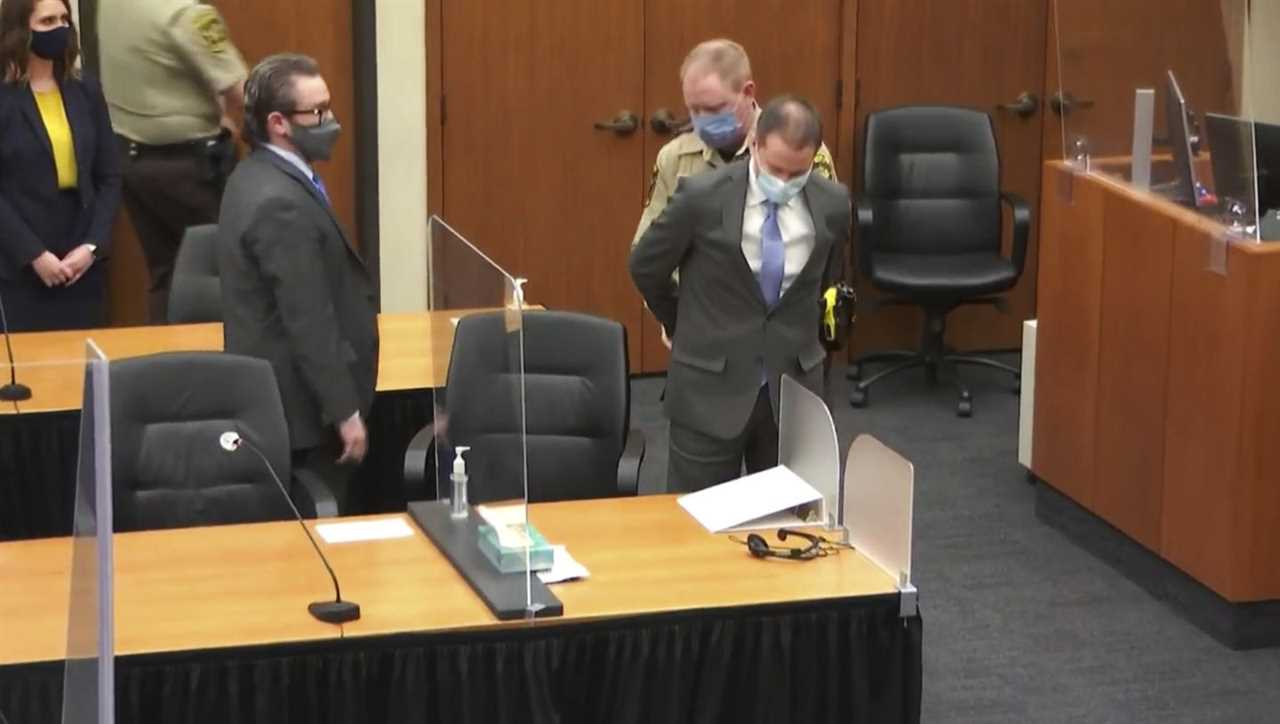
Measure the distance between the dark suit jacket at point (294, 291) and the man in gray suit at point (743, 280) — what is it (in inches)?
27.8

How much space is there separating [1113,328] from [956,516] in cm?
92

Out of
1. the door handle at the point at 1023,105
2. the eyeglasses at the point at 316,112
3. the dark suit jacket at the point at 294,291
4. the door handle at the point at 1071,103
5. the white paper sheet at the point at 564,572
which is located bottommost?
the white paper sheet at the point at 564,572

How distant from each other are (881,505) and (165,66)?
3821 mm

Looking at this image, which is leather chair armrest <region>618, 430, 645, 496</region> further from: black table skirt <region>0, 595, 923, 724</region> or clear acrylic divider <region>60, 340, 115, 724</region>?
clear acrylic divider <region>60, 340, 115, 724</region>

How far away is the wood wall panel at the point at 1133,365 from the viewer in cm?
566

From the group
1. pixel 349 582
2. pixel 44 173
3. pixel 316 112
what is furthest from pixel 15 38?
pixel 349 582

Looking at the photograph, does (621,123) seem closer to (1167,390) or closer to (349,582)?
(1167,390)

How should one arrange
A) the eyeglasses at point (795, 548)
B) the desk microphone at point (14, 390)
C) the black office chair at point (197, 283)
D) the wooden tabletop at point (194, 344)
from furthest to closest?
the black office chair at point (197, 283)
the wooden tabletop at point (194, 344)
the eyeglasses at point (795, 548)
the desk microphone at point (14, 390)

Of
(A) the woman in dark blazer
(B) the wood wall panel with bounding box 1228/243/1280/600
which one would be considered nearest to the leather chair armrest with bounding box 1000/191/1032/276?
(B) the wood wall panel with bounding box 1228/243/1280/600

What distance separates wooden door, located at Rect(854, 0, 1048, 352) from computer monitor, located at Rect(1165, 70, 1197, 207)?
7.00ft

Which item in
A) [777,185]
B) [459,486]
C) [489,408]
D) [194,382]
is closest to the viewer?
[489,408]

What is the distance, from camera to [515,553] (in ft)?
13.1

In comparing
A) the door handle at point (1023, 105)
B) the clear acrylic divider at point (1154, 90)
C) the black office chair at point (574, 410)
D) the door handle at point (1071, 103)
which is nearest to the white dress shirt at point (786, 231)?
the black office chair at point (574, 410)

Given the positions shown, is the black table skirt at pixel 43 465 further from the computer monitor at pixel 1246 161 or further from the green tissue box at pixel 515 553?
the computer monitor at pixel 1246 161
